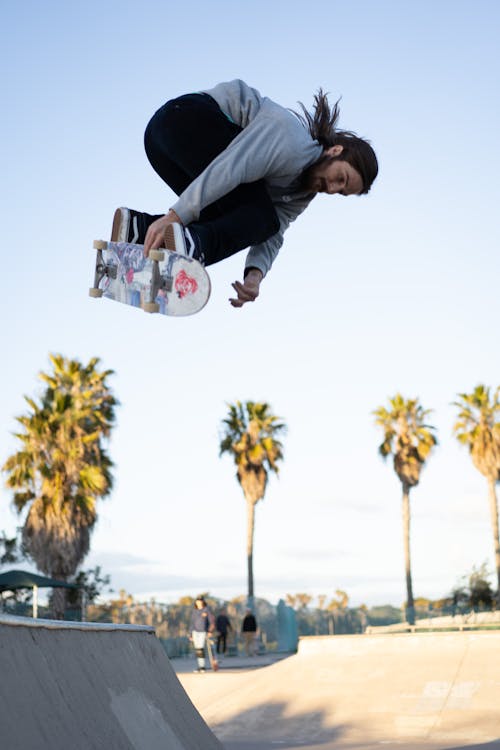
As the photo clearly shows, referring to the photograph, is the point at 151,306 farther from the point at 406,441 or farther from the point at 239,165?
the point at 406,441

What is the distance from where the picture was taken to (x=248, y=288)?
4.82 meters

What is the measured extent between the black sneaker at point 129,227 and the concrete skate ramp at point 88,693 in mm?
1847

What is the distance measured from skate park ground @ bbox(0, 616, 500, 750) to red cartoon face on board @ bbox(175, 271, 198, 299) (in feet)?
5.30

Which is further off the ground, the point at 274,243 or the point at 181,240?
the point at 274,243

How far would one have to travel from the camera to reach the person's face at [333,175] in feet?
14.6

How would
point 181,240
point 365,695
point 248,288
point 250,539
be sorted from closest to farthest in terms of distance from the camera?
point 181,240 → point 248,288 → point 365,695 → point 250,539

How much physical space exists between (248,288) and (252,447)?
36622mm

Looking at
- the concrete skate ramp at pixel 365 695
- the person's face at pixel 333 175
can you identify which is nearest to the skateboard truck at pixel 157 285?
the person's face at pixel 333 175

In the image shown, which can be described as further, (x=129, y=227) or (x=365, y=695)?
(x=365, y=695)

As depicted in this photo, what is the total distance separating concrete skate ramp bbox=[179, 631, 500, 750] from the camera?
12375mm

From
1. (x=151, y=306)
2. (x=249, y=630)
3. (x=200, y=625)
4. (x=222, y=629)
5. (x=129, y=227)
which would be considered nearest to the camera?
(x=151, y=306)

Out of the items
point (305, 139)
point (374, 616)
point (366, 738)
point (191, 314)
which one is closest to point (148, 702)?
point (191, 314)

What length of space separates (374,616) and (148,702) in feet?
92.4

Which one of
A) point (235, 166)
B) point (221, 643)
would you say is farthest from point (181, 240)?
point (221, 643)
